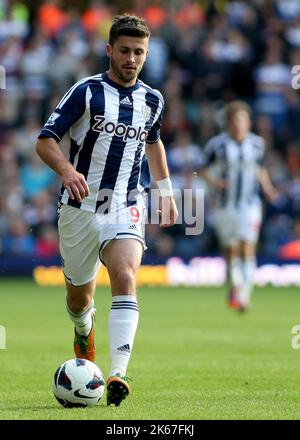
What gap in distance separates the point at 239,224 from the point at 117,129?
8.21 meters

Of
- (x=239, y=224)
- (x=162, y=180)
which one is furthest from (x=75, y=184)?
(x=239, y=224)

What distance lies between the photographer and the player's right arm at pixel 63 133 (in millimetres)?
6992

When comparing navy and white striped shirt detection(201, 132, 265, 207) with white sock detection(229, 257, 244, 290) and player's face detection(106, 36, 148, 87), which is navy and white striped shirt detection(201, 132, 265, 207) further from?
player's face detection(106, 36, 148, 87)

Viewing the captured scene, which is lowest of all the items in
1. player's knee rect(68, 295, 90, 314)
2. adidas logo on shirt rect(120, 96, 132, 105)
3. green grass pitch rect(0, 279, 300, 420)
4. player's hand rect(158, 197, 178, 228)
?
green grass pitch rect(0, 279, 300, 420)

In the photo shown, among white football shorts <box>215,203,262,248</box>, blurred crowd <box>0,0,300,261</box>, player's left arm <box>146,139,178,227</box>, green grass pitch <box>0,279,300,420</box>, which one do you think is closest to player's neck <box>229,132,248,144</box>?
white football shorts <box>215,203,262,248</box>

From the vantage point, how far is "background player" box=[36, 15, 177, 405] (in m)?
7.11

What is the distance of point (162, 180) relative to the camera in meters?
7.97

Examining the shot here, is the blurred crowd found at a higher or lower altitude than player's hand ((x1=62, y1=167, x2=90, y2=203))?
higher

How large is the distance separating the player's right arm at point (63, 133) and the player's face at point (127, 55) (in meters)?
0.24

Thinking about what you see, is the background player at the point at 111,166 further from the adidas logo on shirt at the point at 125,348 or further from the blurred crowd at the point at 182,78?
the blurred crowd at the point at 182,78

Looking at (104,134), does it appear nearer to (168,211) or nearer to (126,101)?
(126,101)

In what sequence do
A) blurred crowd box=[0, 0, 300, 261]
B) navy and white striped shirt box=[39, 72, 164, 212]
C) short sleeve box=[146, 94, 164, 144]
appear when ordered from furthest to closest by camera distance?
blurred crowd box=[0, 0, 300, 261], short sleeve box=[146, 94, 164, 144], navy and white striped shirt box=[39, 72, 164, 212]

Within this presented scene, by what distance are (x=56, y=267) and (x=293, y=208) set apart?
4064 mm
